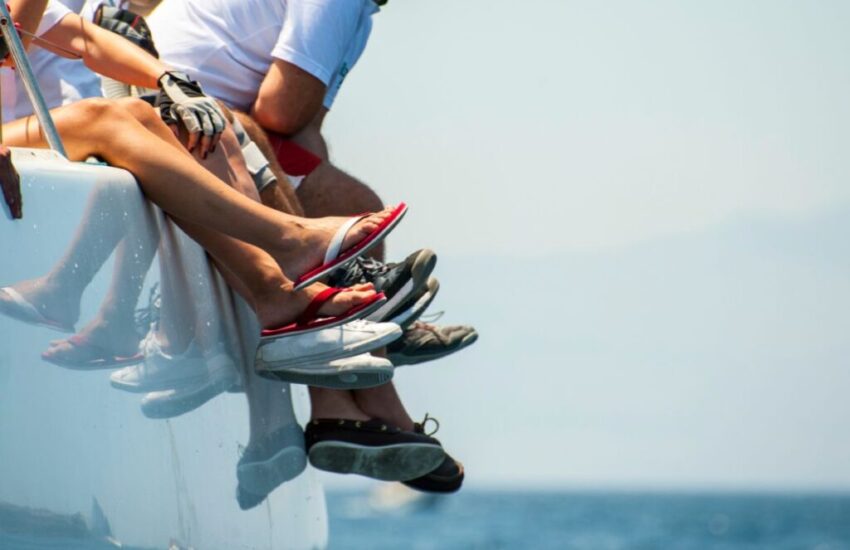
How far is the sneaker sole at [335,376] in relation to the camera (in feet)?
15.7

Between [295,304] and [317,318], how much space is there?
7cm

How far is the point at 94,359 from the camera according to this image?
3980mm

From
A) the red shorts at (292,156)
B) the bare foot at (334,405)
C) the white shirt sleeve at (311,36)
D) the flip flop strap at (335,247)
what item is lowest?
the bare foot at (334,405)

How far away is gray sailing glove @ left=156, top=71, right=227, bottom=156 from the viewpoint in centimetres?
463

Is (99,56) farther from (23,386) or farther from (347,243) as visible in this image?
(23,386)

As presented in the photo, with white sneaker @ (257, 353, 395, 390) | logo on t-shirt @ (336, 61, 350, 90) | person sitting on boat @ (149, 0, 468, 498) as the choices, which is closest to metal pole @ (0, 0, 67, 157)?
white sneaker @ (257, 353, 395, 390)

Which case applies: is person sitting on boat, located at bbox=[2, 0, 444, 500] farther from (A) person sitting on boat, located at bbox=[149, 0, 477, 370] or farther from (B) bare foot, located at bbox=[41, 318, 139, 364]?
(A) person sitting on boat, located at bbox=[149, 0, 477, 370]

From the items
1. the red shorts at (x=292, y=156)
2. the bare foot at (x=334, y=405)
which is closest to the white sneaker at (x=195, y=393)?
the bare foot at (x=334, y=405)

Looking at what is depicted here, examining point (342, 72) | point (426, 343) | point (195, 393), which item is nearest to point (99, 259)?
point (195, 393)

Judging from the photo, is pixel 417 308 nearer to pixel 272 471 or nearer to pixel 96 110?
pixel 272 471

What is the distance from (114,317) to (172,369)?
372 mm

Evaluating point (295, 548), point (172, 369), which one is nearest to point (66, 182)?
point (172, 369)

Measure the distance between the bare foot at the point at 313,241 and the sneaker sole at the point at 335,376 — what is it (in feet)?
0.85

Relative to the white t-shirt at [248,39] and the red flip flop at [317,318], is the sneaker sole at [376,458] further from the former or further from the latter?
the white t-shirt at [248,39]
